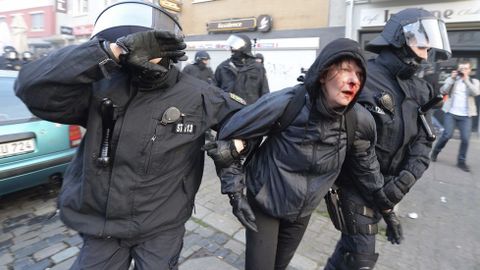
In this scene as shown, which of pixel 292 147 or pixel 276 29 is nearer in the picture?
pixel 292 147

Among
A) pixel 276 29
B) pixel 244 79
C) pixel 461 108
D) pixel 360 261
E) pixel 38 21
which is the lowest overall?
pixel 360 261

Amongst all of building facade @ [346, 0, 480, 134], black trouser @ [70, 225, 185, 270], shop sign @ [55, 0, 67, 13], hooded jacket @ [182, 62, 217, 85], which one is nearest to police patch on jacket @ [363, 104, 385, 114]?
black trouser @ [70, 225, 185, 270]

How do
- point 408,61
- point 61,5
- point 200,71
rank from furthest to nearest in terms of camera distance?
point 61,5 → point 200,71 → point 408,61

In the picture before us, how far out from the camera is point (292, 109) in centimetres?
198

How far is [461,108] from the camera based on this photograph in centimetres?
611

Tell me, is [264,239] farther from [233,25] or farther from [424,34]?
[233,25]

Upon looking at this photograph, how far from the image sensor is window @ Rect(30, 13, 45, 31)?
28095mm

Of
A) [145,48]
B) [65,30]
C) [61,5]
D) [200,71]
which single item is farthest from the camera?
[65,30]

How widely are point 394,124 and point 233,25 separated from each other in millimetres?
11997

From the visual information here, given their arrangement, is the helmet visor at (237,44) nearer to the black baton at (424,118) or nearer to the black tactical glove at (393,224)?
the black baton at (424,118)

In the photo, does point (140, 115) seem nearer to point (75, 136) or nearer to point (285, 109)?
point (285, 109)

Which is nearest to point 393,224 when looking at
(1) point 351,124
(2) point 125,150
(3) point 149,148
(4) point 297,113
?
(1) point 351,124

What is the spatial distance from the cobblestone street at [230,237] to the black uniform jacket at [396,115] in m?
1.16

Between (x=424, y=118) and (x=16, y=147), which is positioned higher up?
(x=424, y=118)
